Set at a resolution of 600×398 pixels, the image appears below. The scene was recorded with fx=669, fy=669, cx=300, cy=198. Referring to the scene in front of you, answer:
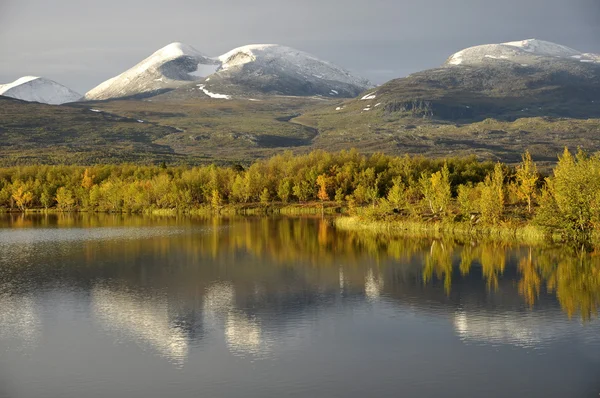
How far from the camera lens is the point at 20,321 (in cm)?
3197

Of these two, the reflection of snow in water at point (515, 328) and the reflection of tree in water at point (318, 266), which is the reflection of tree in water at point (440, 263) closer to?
the reflection of tree in water at point (318, 266)

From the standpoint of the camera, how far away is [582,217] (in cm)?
5375

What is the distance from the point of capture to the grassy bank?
5636cm

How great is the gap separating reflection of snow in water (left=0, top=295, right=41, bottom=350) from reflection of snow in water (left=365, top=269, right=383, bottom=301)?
17.1 meters

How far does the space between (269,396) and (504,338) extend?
1138 centimetres

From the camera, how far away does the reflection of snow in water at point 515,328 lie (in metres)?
27.9

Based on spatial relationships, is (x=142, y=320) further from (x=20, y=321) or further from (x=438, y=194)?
(x=438, y=194)

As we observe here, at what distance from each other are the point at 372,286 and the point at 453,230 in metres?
25.4

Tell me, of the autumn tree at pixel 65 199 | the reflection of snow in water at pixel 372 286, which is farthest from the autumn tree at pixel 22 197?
the reflection of snow in water at pixel 372 286

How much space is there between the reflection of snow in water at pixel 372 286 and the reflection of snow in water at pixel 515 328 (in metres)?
5.70

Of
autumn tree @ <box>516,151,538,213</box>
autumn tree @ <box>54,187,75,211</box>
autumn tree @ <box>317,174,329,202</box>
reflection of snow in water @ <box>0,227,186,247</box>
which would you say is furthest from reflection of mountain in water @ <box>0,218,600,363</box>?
autumn tree @ <box>54,187,75,211</box>

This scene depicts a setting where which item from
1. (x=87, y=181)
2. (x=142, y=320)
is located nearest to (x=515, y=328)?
(x=142, y=320)

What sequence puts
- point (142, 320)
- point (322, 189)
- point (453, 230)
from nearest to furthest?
1. point (142, 320)
2. point (453, 230)
3. point (322, 189)

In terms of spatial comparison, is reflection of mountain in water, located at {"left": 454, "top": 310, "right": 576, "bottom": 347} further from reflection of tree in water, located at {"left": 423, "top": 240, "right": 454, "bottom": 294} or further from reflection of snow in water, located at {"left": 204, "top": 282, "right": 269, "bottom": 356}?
reflection of snow in water, located at {"left": 204, "top": 282, "right": 269, "bottom": 356}
